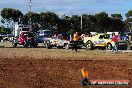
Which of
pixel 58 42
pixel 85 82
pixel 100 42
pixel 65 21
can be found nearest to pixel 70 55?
pixel 100 42

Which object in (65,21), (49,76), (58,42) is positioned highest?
(65,21)

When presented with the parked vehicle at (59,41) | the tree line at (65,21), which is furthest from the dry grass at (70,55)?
the tree line at (65,21)

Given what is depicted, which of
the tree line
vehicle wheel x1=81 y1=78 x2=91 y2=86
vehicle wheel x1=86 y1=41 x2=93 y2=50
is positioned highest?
the tree line

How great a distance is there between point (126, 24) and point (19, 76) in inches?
4338

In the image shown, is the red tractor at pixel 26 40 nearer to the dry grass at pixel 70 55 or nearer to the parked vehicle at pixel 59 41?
the parked vehicle at pixel 59 41

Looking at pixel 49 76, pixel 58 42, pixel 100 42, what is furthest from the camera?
pixel 58 42

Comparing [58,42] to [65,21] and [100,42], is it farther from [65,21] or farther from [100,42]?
[65,21]

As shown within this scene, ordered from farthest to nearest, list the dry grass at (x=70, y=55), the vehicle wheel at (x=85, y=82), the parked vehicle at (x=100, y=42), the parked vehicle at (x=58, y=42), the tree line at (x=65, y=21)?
the tree line at (x=65, y=21)
the parked vehicle at (x=58, y=42)
the parked vehicle at (x=100, y=42)
the dry grass at (x=70, y=55)
the vehicle wheel at (x=85, y=82)


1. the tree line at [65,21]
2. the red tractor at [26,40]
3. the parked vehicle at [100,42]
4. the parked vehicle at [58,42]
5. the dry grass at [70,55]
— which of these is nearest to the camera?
the dry grass at [70,55]

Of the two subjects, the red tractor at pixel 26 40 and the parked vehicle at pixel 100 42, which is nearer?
the parked vehicle at pixel 100 42

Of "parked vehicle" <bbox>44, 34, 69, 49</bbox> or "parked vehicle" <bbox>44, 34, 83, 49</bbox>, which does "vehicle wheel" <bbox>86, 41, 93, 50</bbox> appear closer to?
"parked vehicle" <bbox>44, 34, 83, 49</bbox>

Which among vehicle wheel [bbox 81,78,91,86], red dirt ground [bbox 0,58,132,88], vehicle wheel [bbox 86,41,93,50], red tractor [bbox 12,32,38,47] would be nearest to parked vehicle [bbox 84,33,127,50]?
vehicle wheel [bbox 86,41,93,50]

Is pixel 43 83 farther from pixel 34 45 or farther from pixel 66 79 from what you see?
pixel 34 45

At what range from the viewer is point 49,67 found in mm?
18266
